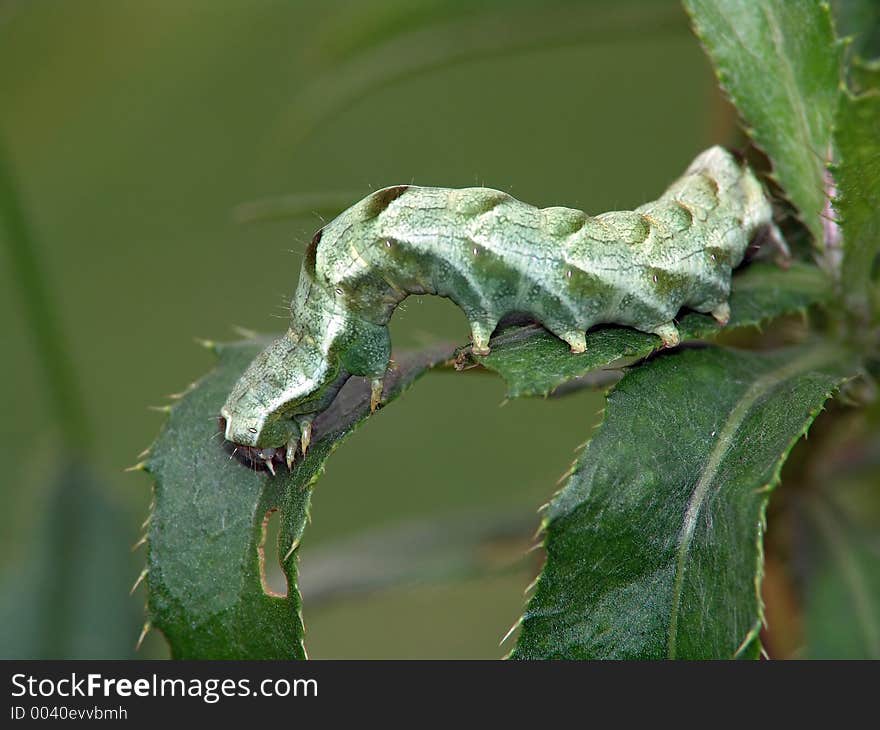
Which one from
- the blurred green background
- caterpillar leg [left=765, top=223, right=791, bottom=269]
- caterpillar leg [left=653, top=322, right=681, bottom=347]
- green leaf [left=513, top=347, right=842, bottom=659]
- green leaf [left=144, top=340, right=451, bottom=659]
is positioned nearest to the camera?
green leaf [left=513, top=347, right=842, bottom=659]

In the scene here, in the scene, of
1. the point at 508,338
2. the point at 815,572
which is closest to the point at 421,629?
the point at 815,572

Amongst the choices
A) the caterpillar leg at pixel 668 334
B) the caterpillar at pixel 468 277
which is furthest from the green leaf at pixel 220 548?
the caterpillar leg at pixel 668 334

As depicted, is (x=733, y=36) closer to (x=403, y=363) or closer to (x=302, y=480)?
(x=403, y=363)

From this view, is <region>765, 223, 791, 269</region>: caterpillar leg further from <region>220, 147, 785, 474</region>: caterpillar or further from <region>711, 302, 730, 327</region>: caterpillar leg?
<region>711, 302, 730, 327</region>: caterpillar leg

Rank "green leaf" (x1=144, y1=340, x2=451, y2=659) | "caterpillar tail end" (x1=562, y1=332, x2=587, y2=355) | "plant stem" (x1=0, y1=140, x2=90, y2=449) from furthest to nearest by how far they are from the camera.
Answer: "plant stem" (x1=0, y1=140, x2=90, y2=449)
"caterpillar tail end" (x1=562, y1=332, x2=587, y2=355)
"green leaf" (x1=144, y1=340, x2=451, y2=659)

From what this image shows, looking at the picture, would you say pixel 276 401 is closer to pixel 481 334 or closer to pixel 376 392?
pixel 376 392

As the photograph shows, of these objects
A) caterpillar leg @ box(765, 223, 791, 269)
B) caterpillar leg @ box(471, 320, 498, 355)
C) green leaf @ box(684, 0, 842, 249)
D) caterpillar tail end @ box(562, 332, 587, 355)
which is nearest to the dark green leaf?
caterpillar leg @ box(471, 320, 498, 355)

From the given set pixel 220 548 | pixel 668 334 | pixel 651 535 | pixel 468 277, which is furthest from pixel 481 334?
pixel 220 548
